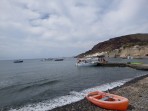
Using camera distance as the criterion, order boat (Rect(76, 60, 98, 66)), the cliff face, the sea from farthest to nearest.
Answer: the cliff face → boat (Rect(76, 60, 98, 66)) → the sea

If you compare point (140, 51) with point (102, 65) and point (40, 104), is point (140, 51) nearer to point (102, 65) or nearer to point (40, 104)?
point (102, 65)

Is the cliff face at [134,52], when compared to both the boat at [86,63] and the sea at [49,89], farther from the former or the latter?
the sea at [49,89]

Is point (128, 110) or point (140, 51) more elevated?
point (140, 51)

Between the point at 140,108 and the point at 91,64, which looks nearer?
the point at 140,108

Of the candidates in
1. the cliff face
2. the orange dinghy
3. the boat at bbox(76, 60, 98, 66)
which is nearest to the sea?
the orange dinghy

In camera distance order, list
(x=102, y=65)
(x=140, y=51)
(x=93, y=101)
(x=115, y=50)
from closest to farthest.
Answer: (x=93, y=101) → (x=102, y=65) → (x=140, y=51) → (x=115, y=50)

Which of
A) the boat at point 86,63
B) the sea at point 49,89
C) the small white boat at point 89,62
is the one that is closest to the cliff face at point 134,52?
the small white boat at point 89,62

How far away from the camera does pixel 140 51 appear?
153375mm

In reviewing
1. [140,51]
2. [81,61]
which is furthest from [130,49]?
[81,61]

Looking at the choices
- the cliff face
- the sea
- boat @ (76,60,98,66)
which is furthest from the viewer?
the cliff face

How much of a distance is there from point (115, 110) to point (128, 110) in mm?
1020

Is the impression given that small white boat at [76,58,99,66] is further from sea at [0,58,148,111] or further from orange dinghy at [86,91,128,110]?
orange dinghy at [86,91,128,110]

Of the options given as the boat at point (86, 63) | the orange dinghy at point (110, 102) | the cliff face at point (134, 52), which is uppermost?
the cliff face at point (134, 52)

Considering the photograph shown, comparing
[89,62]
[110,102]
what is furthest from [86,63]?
[110,102]
